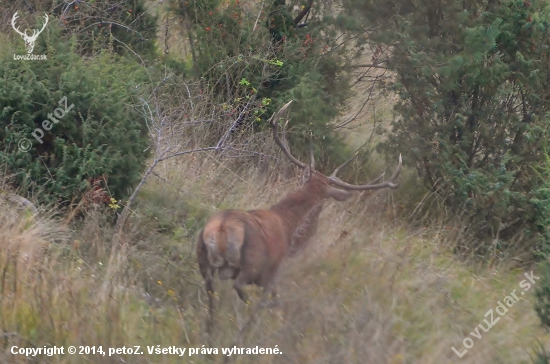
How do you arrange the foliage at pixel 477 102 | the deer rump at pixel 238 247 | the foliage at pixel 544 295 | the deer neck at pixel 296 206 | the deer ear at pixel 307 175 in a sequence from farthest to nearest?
the foliage at pixel 477 102
the deer ear at pixel 307 175
the deer neck at pixel 296 206
the foliage at pixel 544 295
the deer rump at pixel 238 247

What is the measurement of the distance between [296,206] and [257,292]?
3.07 ft

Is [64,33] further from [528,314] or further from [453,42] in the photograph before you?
[528,314]

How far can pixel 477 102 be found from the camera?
1091 cm

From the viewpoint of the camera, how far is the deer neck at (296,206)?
7.07 m

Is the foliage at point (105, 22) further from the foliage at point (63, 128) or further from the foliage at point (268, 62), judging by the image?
the foliage at point (63, 128)

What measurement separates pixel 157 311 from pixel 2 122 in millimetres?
2913

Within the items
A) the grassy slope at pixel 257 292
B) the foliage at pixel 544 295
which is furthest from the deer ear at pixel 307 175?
the foliage at pixel 544 295

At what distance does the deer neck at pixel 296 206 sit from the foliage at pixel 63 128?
6.34ft

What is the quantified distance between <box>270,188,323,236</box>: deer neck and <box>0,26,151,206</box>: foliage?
1.93m

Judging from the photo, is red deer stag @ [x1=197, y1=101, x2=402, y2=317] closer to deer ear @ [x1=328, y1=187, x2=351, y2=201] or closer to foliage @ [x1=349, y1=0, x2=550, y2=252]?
deer ear @ [x1=328, y1=187, x2=351, y2=201]

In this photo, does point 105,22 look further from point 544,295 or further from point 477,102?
point 544,295

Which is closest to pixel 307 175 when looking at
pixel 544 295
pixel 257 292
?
pixel 257 292

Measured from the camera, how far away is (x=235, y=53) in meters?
12.0

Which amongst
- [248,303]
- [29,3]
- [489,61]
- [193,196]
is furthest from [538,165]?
[29,3]
